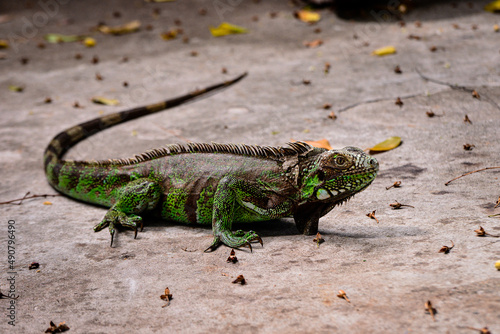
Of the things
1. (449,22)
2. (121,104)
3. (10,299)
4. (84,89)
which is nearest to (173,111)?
(121,104)

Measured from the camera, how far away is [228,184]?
13.4 feet

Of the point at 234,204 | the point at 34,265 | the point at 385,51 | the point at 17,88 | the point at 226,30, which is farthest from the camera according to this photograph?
the point at 226,30

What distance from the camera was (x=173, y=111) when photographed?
7.30 m

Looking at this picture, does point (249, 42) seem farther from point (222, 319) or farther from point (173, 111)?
point (222, 319)

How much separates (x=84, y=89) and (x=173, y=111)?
192 cm

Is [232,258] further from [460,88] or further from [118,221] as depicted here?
[460,88]

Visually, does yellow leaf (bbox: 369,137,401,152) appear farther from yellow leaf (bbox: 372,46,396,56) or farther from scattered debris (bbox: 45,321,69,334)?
scattered debris (bbox: 45,321,69,334)

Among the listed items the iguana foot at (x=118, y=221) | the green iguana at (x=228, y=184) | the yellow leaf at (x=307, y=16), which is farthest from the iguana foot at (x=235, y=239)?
the yellow leaf at (x=307, y=16)

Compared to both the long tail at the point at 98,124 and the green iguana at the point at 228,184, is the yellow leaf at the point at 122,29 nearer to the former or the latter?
the long tail at the point at 98,124

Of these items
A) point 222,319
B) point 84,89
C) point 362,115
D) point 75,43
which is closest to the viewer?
point 222,319

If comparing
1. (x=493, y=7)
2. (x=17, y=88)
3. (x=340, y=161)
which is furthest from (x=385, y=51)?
(x=17, y=88)

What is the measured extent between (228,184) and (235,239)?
1.39 feet

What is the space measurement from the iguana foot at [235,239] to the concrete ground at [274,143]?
90 millimetres

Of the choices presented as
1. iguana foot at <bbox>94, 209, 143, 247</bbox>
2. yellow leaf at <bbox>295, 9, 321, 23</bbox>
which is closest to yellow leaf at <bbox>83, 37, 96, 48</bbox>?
yellow leaf at <bbox>295, 9, 321, 23</bbox>
